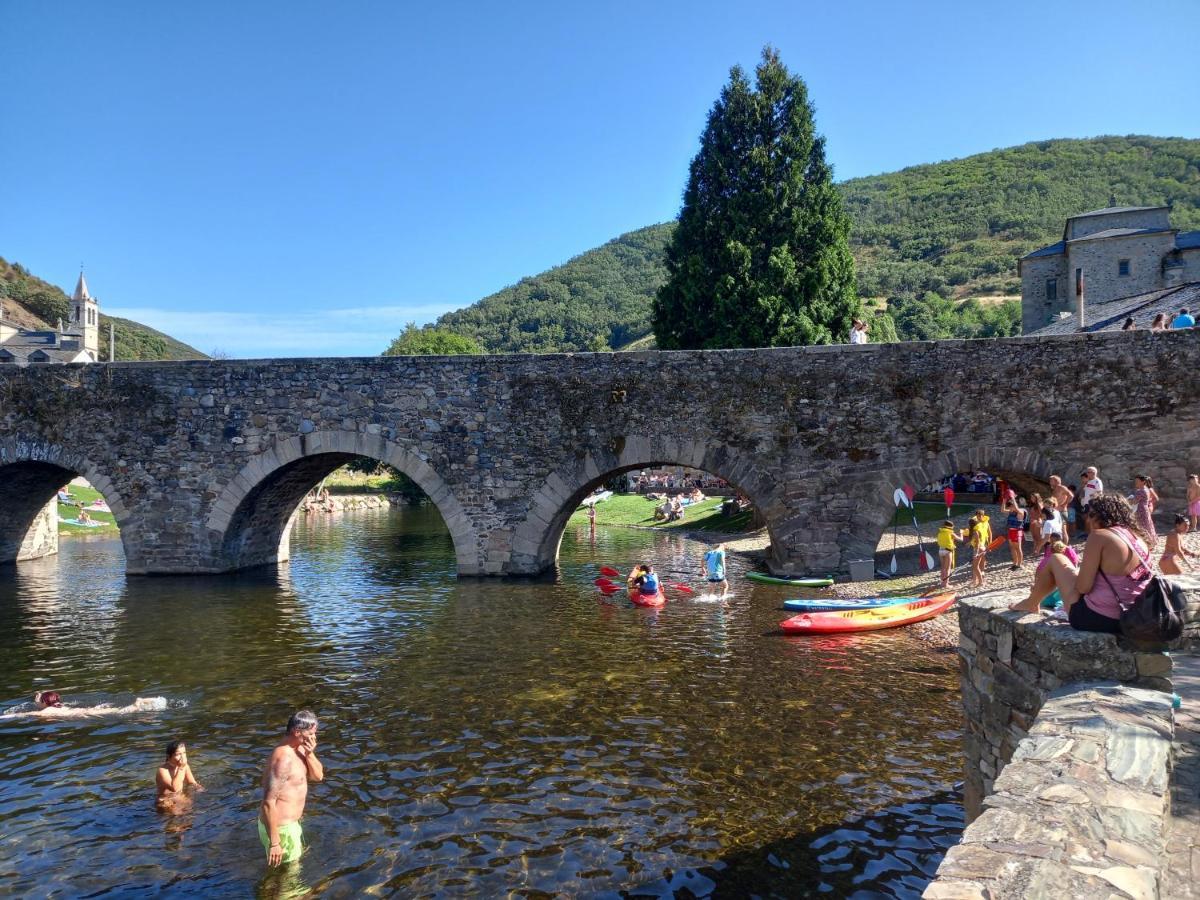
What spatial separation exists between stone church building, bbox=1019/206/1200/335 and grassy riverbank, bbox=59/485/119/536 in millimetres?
47124

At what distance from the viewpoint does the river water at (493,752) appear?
21.4 feet

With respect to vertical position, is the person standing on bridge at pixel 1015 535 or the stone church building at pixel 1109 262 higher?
the stone church building at pixel 1109 262

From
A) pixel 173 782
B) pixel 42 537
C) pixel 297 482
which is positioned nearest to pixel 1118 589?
pixel 173 782

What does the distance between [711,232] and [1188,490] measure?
18.2 meters

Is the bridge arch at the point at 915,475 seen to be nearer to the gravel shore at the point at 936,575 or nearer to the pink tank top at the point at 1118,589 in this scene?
the gravel shore at the point at 936,575

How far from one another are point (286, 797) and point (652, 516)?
3691 cm

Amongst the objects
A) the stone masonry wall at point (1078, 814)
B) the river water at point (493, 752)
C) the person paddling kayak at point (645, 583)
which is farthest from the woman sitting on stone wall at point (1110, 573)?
the person paddling kayak at point (645, 583)

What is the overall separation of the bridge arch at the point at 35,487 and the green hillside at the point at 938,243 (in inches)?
2026

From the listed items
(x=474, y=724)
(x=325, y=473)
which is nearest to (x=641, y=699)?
(x=474, y=724)

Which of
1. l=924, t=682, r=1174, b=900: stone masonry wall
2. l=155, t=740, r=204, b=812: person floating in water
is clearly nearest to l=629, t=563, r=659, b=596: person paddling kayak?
l=155, t=740, r=204, b=812: person floating in water

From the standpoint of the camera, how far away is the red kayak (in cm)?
1764

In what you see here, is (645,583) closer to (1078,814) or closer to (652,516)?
(1078,814)

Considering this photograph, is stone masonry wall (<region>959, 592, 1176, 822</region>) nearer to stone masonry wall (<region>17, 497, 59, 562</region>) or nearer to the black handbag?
the black handbag

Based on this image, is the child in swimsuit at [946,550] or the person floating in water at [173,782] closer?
the person floating in water at [173,782]
